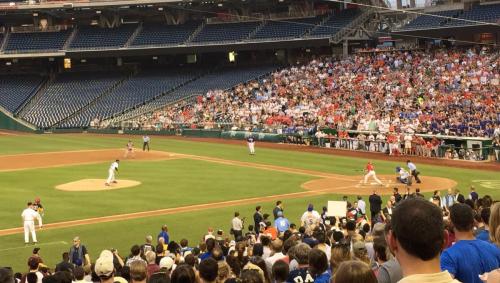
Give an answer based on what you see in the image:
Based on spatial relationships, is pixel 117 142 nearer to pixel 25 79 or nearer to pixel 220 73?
pixel 220 73

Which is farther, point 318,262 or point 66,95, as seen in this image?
point 66,95

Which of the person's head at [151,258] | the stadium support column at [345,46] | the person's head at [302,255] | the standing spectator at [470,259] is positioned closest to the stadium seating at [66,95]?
the stadium support column at [345,46]

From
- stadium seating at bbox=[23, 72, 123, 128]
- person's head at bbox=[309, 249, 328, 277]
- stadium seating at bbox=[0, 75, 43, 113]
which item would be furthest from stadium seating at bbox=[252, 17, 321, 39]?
person's head at bbox=[309, 249, 328, 277]

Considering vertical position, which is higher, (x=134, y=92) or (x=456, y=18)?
(x=456, y=18)

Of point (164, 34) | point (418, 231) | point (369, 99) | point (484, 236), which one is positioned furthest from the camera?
point (164, 34)

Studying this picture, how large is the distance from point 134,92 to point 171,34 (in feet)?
26.7

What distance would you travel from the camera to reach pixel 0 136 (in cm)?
6172

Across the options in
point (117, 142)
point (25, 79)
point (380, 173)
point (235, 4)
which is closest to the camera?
point (380, 173)

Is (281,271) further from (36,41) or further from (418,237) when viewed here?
(36,41)

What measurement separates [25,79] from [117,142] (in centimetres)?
2774

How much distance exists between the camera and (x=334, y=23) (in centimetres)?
6469

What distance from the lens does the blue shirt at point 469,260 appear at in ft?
18.1

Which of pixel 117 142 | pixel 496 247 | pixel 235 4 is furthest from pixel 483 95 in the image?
pixel 496 247

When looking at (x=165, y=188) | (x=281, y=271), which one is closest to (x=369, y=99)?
(x=165, y=188)
